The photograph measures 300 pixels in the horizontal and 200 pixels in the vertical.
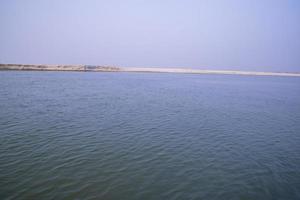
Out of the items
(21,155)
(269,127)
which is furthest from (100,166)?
(269,127)

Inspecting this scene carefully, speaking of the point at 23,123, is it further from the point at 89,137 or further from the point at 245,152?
the point at 245,152

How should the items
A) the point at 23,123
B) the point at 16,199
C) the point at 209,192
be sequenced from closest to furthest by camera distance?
the point at 16,199 → the point at 209,192 → the point at 23,123

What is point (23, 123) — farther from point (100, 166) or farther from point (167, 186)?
point (167, 186)

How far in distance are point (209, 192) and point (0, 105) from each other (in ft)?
74.7

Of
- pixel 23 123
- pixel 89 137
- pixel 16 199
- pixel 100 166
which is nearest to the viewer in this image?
pixel 16 199

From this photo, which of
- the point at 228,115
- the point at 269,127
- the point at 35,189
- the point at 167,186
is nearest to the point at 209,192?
the point at 167,186

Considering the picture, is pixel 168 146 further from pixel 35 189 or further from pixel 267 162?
pixel 35 189

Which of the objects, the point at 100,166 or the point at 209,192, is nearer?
the point at 209,192

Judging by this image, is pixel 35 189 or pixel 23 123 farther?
pixel 23 123

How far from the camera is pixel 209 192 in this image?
8.41 metres

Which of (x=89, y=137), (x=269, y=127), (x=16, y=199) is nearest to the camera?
(x=16, y=199)

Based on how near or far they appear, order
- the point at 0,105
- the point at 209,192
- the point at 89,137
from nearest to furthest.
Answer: the point at 209,192 < the point at 89,137 < the point at 0,105

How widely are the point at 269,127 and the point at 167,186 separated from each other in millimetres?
14378

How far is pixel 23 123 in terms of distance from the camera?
15758mm
